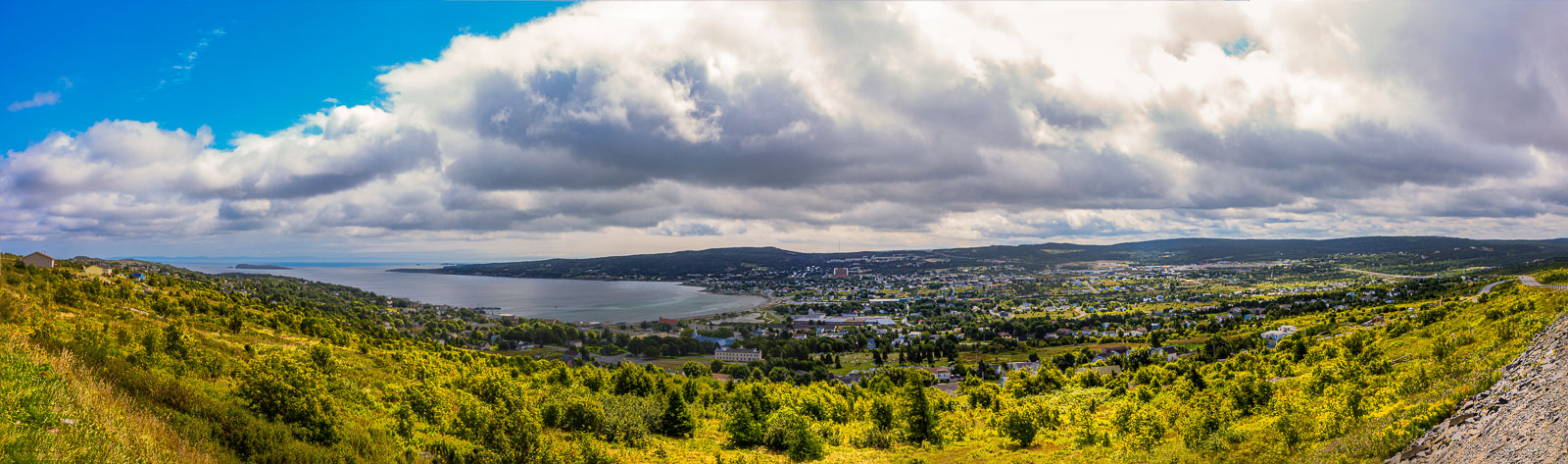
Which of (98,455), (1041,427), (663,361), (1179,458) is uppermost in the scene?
(98,455)

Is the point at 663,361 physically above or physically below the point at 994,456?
below

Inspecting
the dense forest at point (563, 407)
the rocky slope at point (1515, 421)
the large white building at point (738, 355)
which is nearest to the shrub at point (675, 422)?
the dense forest at point (563, 407)

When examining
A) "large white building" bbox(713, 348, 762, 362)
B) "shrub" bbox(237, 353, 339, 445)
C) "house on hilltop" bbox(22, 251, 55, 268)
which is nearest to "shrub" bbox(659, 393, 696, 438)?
"shrub" bbox(237, 353, 339, 445)

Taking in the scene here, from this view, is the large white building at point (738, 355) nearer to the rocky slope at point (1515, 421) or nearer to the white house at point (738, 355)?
the white house at point (738, 355)

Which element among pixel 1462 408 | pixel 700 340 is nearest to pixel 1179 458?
pixel 1462 408

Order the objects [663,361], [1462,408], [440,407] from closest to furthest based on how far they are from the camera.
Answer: [1462,408]
[440,407]
[663,361]

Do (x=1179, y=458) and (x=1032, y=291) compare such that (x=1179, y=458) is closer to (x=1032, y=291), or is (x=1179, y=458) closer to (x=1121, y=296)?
(x=1121, y=296)
